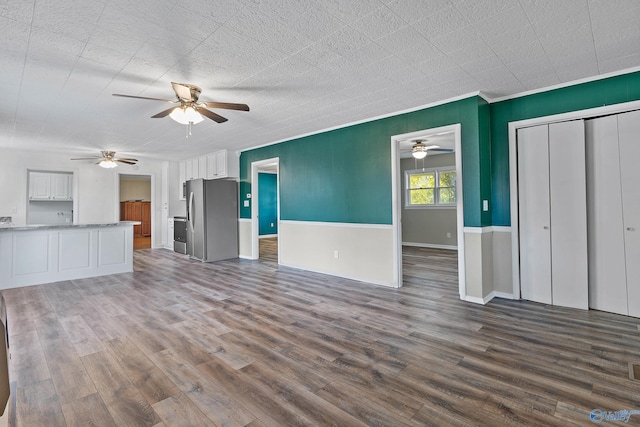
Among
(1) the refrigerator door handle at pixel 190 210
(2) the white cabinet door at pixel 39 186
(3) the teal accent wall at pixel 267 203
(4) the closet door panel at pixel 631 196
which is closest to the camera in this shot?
(4) the closet door panel at pixel 631 196

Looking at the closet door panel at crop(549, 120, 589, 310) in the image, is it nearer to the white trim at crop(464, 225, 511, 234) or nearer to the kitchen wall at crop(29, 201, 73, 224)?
the white trim at crop(464, 225, 511, 234)

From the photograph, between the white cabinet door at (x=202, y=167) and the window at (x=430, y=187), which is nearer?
the white cabinet door at (x=202, y=167)

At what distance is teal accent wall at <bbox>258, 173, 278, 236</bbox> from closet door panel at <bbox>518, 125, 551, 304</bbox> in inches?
327

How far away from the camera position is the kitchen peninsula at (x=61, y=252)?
175 inches

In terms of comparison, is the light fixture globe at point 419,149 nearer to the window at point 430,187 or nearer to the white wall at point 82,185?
the window at point 430,187

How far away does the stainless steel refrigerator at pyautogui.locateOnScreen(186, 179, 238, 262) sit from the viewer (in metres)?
6.42

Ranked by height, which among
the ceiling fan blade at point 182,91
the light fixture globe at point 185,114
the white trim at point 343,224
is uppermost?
the ceiling fan blade at point 182,91

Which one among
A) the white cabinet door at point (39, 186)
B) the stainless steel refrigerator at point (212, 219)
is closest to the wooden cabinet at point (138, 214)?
the white cabinet door at point (39, 186)

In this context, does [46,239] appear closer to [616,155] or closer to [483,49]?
[483,49]

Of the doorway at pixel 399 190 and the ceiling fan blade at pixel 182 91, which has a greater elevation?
the ceiling fan blade at pixel 182 91

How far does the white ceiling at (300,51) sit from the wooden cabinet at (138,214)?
7.46 m

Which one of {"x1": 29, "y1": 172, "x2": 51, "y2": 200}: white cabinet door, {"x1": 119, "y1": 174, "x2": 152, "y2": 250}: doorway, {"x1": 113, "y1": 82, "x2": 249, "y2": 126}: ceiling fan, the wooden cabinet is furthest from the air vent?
the wooden cabinet

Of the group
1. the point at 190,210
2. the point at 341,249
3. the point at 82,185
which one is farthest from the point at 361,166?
the point at 82,185
